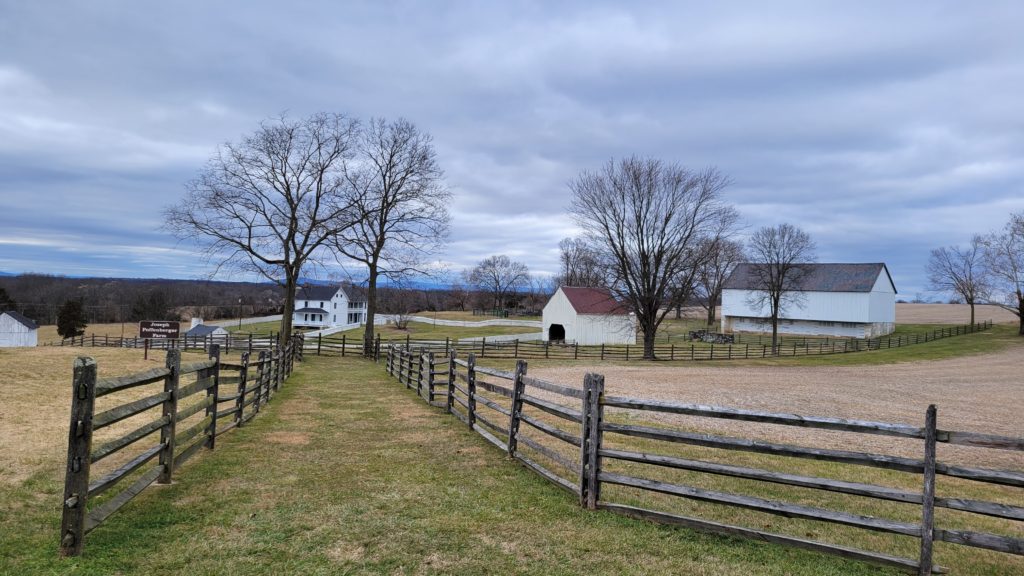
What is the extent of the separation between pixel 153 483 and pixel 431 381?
802 centimetres

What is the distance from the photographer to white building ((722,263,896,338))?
62625 millimetres

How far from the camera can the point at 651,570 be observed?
4.91 meters

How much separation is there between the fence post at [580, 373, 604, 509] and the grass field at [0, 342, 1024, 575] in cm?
22

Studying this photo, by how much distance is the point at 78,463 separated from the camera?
479 centimetres

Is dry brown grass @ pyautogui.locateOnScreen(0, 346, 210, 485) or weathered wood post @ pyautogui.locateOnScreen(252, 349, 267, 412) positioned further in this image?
weathered wood post @ pyautogui.locateOnScreen(252, 349, 267, 412)

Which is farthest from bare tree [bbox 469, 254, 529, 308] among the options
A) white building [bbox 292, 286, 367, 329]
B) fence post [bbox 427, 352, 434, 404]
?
fence post [bbox 427, 352, 434, 404]

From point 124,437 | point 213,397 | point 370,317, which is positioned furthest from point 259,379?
point 370,317

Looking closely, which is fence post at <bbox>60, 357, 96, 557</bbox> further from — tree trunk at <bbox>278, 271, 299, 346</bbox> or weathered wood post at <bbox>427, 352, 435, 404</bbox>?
tree trunk at <bbox>278, 271, 299, 346</bbox>

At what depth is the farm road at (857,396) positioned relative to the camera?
39.3 ft

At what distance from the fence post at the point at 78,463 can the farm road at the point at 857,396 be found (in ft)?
36.4

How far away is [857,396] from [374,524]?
19.7 m

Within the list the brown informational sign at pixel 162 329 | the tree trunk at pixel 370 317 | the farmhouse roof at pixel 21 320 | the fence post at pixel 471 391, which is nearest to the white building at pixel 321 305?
the farmhouse roof at pixel 21 320

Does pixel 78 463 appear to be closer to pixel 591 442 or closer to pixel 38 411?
pixel 591 442

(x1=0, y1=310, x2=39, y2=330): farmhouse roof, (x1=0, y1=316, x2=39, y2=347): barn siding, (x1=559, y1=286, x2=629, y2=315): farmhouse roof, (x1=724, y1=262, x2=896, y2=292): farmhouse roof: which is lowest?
(x1=0, y1=316, x2=39, y2=347): barn siding
